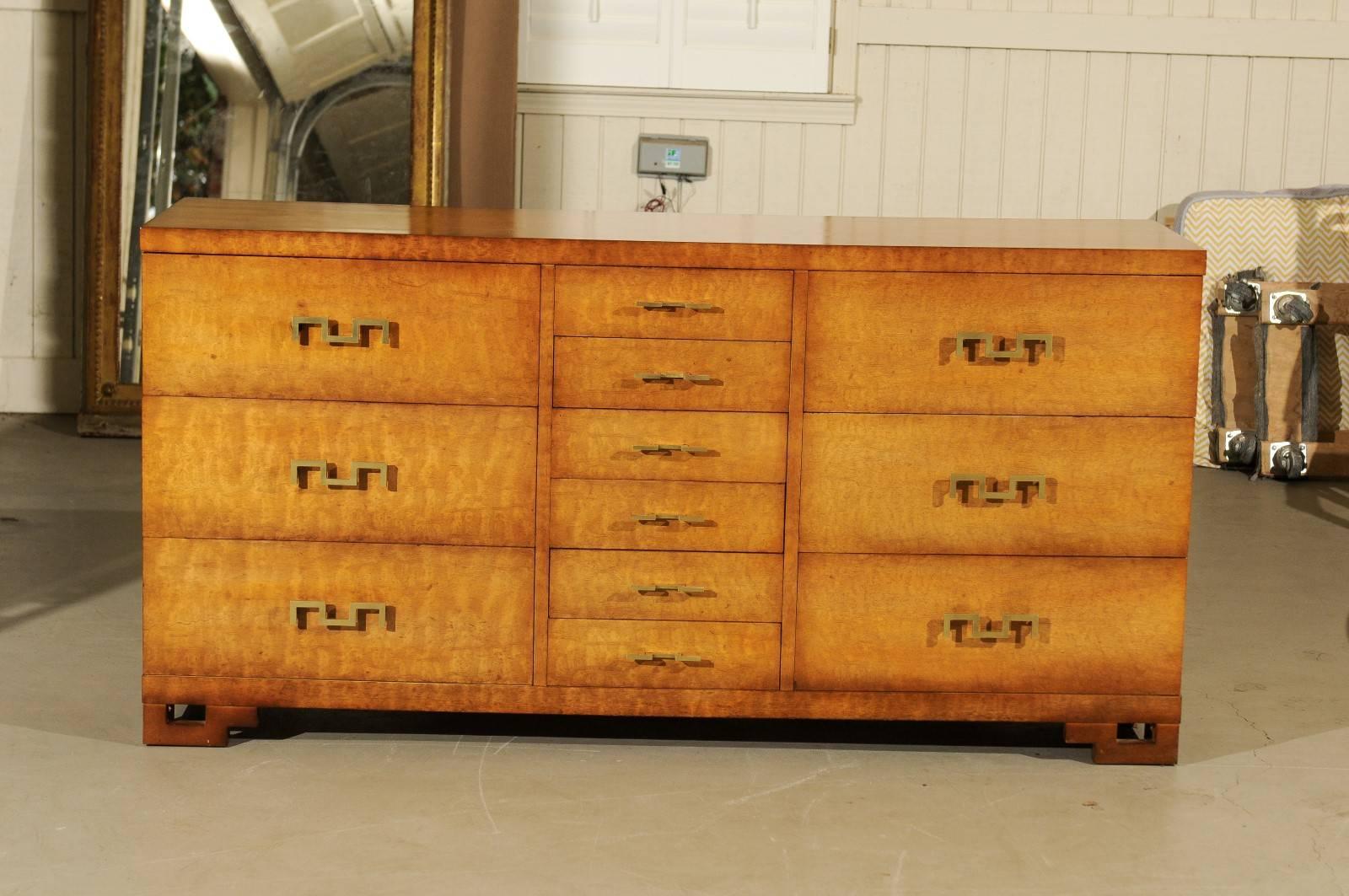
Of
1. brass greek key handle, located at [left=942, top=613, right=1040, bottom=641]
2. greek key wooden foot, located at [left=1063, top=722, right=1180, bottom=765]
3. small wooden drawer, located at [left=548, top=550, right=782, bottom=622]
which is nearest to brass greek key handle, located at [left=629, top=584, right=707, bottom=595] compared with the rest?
small wooden drawer, located at [left=548, top=550, right=782, bottom=622]

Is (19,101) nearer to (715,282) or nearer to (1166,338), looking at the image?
(715,282)

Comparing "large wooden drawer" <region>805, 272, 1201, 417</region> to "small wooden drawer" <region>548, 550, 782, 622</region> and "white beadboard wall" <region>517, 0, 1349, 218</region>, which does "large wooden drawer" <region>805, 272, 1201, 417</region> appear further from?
"white beadboard wall" <region>517, 0, 1349, 218</region>

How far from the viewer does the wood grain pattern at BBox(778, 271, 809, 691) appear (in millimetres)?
2457

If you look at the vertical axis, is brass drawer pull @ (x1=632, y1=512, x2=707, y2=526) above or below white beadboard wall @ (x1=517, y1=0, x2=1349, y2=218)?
below

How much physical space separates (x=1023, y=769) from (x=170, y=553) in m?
1.30

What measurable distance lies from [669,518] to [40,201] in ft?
11.1

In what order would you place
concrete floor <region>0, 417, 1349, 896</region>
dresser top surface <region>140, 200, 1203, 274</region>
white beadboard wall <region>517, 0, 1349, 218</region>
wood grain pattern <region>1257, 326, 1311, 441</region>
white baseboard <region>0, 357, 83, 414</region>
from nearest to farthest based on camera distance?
concrete floor <region>0, 417, 1349, 896</region>
dresser top surface <region>140, 200, 1203, 274</region>
wood grain pattern <region>1257, 326, 1311, 441</region>
white beadboard wall <region>517, 0, 1349, 218</region>
white baseboard <region>0, 357, 83, 414</region>

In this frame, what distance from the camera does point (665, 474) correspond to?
2.49 metres

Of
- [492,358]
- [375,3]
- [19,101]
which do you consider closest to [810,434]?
[492,358]

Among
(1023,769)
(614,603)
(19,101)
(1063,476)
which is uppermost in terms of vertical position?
(19,101)

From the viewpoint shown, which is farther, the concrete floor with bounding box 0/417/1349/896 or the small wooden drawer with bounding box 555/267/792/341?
the small wooden drawer with bounding box 555/267/792/341

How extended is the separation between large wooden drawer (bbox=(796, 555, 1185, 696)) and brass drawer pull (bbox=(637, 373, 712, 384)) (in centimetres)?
31

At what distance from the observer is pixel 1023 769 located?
Answer: 2521 millimetres

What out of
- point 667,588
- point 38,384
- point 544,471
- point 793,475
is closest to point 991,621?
point 793,475
